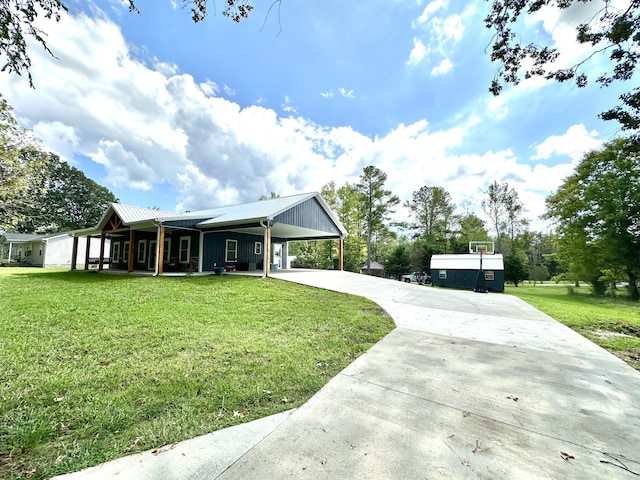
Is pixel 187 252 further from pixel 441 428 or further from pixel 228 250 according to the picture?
pixel 441 428

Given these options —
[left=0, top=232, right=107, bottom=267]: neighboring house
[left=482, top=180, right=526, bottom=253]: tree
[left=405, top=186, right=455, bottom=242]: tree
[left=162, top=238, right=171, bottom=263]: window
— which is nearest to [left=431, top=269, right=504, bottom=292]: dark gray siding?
[left=405, top=186, right=455, bottom=242]: tree

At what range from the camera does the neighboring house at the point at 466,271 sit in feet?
67.8

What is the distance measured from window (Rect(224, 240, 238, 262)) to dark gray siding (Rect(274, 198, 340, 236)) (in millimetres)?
4340

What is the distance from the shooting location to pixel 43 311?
19.7 ft

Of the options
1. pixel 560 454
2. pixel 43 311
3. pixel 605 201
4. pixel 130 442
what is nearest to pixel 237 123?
pixel 43 311

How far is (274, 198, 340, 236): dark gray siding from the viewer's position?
13766 millimetres

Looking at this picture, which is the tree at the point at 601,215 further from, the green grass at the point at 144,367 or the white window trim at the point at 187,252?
the white window trim at the point at 187,252

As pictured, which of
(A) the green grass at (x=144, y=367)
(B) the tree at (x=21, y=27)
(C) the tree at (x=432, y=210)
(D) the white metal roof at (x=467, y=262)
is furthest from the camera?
(C) the tree at (x=432, y=210)

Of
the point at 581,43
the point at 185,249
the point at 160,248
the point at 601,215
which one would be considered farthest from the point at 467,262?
the point at 160,248

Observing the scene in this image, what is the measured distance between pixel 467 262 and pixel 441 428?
2261cm

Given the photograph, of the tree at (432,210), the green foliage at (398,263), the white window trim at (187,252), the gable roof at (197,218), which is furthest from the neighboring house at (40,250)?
the tree at (432,210)

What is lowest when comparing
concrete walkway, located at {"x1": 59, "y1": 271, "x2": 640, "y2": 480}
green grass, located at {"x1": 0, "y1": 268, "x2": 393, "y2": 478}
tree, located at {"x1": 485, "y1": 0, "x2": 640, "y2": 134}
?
concrete walkway, located at {"x1": 59, "y1": 271, "x2": 640, "y2": 480}

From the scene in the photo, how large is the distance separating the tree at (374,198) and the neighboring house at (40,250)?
2901 centimetres

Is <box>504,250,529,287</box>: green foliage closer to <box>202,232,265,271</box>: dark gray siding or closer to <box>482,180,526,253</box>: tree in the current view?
<box>482,180,526,253</box>: tree
